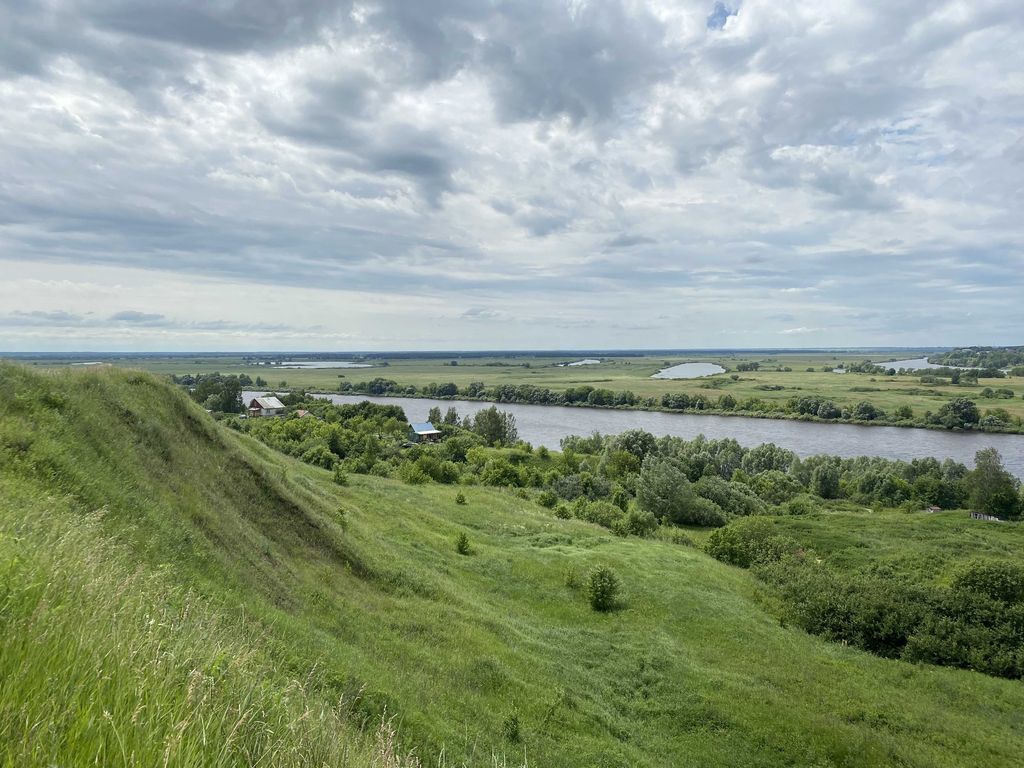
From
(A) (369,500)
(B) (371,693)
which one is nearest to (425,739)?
(B) (371,693)

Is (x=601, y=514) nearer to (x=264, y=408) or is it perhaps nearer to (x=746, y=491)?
(x=746, y=491)

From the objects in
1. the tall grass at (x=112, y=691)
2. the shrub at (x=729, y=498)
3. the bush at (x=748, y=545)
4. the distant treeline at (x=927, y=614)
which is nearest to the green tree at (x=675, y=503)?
the shrub at (x=729, y=498)

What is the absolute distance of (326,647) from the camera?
33.1 feet

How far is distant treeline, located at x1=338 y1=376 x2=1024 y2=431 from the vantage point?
396 ft

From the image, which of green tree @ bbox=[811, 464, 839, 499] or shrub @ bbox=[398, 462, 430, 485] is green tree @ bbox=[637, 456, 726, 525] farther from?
green tree @ bbox=[811, 464, 839, 499]

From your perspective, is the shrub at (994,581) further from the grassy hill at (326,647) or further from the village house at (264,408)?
the village house at (264,408)

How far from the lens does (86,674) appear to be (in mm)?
3418

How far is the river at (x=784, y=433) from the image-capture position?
99.2 meters

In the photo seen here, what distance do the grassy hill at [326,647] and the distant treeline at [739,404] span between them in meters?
128

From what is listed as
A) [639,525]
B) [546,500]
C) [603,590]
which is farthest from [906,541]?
[603,590]

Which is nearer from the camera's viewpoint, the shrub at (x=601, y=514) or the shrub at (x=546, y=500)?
the shrub at (x=601, y=514)

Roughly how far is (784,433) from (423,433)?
79.6m

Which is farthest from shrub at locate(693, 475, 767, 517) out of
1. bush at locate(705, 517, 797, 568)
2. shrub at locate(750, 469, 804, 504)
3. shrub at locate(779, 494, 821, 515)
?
bush at locate(705, 517, 797, 568)

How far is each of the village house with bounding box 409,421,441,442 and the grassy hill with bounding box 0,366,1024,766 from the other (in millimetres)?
67611
